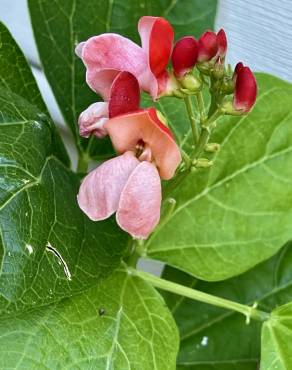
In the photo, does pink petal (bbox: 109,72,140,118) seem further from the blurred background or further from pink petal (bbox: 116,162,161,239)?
the blurred background

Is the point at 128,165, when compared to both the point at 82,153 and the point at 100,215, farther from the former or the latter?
the point at 82,153

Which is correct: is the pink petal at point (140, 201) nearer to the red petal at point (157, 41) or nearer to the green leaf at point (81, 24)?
the red petal at point (157, 41)

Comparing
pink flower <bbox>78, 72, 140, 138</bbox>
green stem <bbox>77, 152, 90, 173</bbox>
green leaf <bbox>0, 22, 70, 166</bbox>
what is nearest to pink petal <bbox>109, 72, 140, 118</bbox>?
pink flower <bbox>78, 72, 140, 138</bbox>

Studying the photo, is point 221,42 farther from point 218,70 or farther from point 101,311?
point 101,311

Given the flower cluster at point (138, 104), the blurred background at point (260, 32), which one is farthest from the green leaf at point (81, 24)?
the flower cluster at point (138, 104)

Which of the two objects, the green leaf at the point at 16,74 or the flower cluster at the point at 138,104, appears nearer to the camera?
the flower cluster at the point at 138,104

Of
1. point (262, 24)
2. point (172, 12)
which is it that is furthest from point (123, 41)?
point (262, 24)
